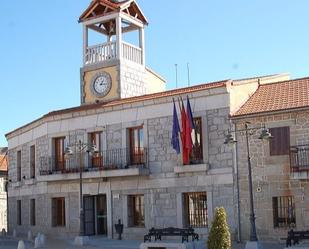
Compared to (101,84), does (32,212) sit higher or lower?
lower

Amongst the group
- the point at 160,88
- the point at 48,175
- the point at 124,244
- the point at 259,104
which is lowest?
the point at 124,244

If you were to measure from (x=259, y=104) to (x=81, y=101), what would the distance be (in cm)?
1025

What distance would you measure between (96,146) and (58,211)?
4.09 meters

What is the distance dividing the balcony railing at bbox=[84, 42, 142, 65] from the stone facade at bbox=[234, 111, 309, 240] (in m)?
8.81

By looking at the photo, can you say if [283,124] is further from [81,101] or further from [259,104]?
[81,101]

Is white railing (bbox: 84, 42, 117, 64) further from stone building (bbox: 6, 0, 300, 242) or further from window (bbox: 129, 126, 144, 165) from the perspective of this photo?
window (bbox: 129, 126, 144, 165)

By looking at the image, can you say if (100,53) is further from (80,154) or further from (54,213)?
(54,213)

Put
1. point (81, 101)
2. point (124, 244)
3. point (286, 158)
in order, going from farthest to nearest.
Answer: point (81, 101) < point (124, 244) < point (286, 158)

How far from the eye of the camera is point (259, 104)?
2214 cm

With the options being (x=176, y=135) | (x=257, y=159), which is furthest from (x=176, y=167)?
(x=257, y=159)

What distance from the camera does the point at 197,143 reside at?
22906mm

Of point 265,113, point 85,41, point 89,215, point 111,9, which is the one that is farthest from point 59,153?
point 265,113

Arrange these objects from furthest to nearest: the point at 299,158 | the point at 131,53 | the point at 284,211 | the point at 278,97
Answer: the point at 131,53 → the point at 278,97 → the point at 284,211 → the point at 299,158

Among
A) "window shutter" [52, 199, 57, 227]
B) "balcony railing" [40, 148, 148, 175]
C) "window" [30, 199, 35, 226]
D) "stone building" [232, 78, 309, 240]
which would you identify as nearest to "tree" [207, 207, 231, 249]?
"stone building" [232, 78, 309, 240]
